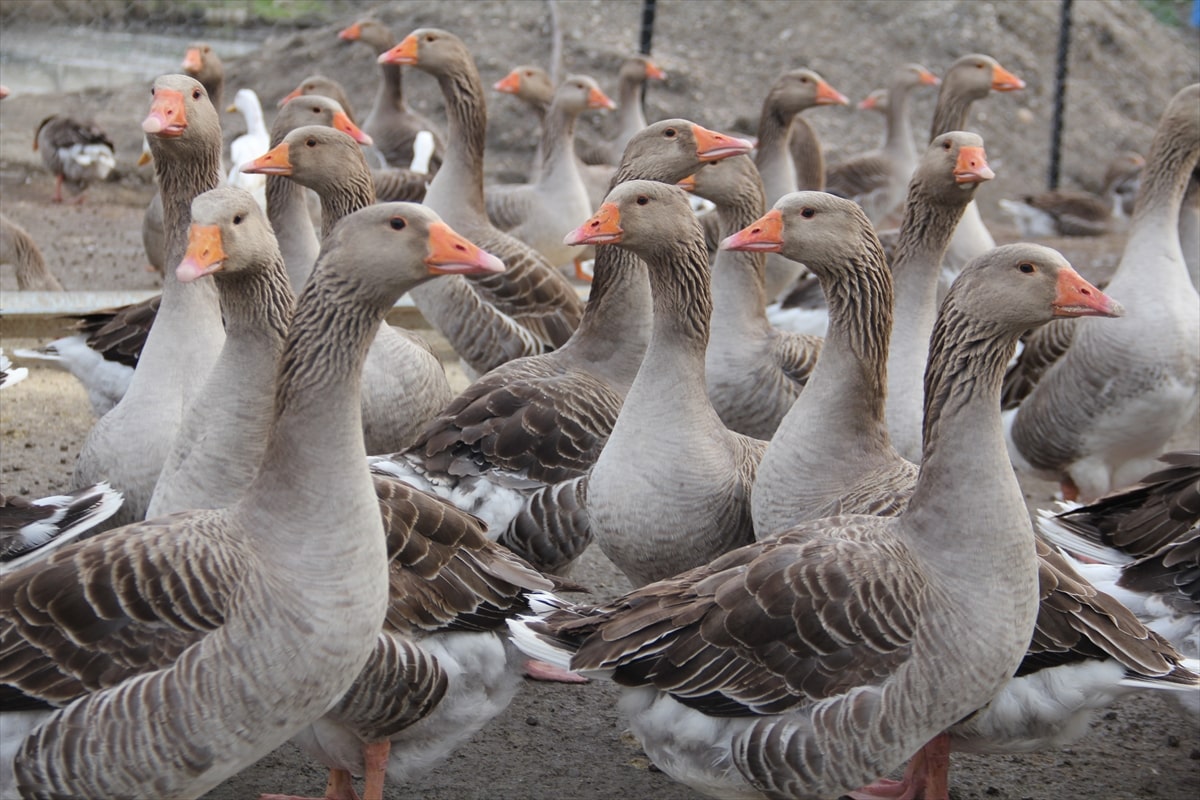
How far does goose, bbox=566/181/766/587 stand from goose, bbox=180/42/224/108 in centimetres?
524

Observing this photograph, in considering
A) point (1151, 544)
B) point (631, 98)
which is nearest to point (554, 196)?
point (631, 98)

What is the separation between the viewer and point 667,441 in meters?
4.80

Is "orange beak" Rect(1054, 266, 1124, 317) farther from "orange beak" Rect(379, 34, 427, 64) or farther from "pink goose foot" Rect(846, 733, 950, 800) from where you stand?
"orange beak" Rect(379, 34, 427, 64)

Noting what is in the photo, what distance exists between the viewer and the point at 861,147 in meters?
16.9

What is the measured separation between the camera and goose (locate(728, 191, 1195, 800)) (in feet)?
13.3

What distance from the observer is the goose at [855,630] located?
12.1ft

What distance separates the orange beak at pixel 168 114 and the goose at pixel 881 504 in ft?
7.38

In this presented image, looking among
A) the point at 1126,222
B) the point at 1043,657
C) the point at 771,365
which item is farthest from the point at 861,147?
the point at 1043,657

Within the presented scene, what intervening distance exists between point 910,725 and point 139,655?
77.7 inches

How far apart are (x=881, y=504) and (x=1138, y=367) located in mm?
2865

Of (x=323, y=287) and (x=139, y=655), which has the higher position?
(x=323, y=287)

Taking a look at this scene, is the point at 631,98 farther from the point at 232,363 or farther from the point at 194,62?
the point at 232,363

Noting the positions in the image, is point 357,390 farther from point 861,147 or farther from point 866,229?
point 861,147

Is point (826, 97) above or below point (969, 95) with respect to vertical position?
below
